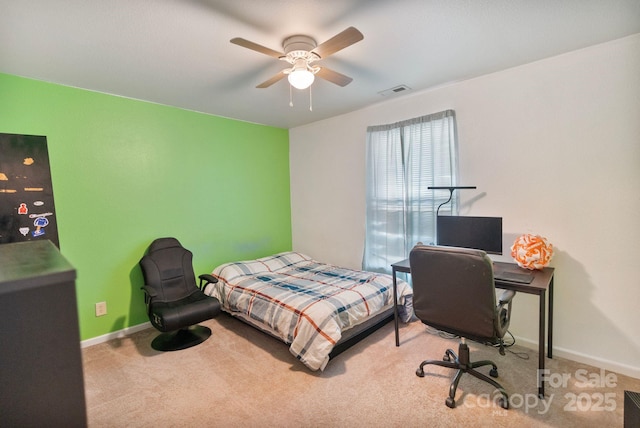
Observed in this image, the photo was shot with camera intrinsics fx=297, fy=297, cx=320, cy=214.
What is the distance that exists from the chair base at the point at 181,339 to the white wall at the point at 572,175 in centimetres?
291

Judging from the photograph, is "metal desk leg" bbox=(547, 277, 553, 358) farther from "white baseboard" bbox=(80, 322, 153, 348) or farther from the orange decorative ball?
"white baseboard" bbox=(80, 322, 153, 348)

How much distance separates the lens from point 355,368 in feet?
7.87

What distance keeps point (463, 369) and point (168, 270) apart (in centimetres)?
285

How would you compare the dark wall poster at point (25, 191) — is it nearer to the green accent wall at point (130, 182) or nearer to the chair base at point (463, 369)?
the green accent wall at point (130, 182)

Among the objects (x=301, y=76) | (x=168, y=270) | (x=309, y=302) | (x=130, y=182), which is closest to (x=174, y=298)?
(x=168, y=270)

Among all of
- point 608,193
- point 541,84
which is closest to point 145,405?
point 608,193

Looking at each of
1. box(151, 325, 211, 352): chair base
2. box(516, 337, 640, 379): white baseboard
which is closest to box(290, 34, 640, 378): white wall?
box(516, 337, 640, 379): white baseboard

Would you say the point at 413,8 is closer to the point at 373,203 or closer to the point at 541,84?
the point at 541,84

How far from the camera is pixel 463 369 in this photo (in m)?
2.15

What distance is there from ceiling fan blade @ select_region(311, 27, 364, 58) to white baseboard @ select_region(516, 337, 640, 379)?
286 centimetres

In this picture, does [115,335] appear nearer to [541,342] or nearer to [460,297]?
[460,297]

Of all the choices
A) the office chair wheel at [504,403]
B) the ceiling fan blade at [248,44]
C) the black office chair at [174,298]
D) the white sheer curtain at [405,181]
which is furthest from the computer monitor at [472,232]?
the black office chair at [174,298]

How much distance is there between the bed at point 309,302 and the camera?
2.36 metres

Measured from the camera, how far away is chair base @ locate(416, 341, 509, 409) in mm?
1943
